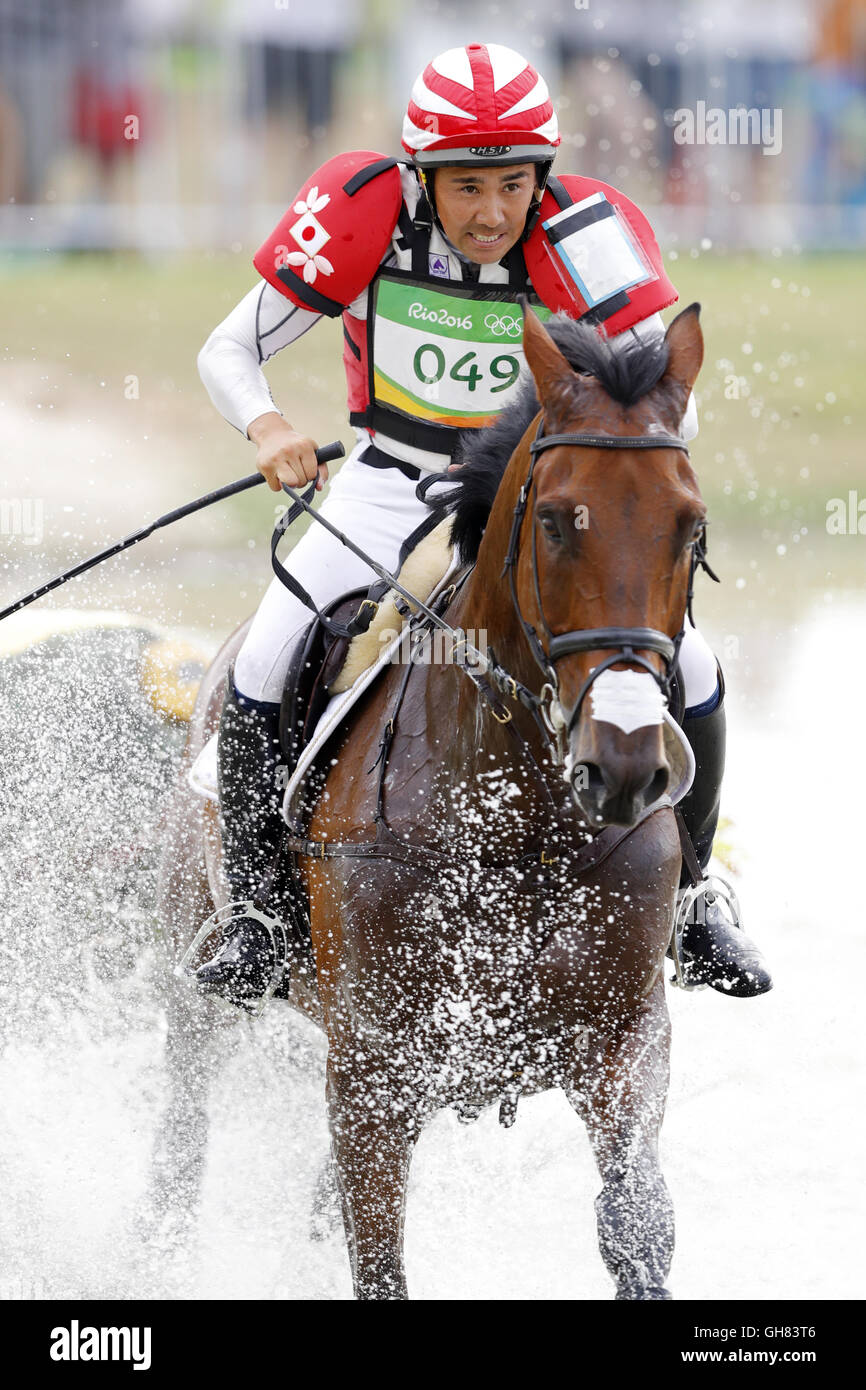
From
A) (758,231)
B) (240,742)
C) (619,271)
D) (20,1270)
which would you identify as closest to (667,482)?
(619,271)

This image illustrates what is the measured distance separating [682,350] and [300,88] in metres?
13.2

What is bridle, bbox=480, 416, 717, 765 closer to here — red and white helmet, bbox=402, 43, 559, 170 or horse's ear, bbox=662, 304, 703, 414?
horse's ear, bbox=662, 304, 703, 414

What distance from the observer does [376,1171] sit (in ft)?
12.3

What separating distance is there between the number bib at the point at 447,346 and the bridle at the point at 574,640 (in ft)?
2.67

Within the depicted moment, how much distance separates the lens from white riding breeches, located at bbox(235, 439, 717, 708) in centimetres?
413

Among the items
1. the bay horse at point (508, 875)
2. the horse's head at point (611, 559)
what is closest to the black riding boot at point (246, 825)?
the bay horse at point (508, 875)

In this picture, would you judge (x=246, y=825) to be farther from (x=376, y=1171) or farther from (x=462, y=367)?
(x=462, y=367)

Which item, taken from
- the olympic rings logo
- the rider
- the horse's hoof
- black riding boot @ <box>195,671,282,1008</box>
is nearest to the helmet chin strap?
the rider

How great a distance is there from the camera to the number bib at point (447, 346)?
3969 mm

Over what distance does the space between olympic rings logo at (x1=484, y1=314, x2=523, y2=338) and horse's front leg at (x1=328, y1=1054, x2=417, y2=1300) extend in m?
1.70

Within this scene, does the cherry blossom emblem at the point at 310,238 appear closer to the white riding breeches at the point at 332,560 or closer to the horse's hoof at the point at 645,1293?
the white riding breeches at the point at 332,560

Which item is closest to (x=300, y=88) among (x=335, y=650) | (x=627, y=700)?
(x=335, y=650)

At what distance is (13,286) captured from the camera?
52.2 feet
